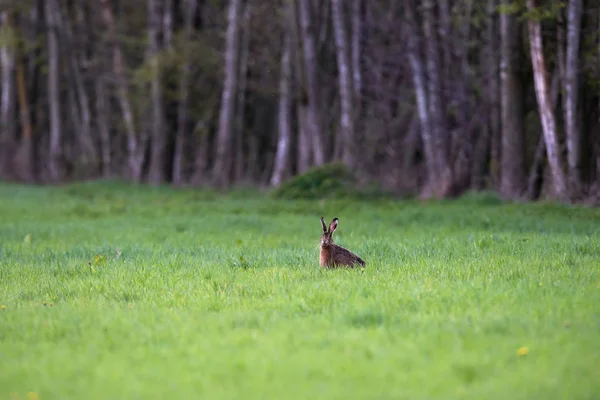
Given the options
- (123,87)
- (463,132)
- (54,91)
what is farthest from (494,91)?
(54,91)

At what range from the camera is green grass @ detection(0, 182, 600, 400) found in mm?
6695

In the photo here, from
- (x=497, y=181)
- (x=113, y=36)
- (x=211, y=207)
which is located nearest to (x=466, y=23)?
(x=497, y=181)

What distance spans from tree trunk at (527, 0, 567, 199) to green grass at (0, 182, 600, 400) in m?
5.67

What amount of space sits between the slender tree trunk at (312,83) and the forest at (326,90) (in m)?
0.07

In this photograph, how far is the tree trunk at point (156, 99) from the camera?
39.1 metres

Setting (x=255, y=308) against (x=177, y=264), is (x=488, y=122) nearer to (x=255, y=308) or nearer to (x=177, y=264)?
(x=177, y=264)

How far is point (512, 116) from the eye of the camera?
24422 mm

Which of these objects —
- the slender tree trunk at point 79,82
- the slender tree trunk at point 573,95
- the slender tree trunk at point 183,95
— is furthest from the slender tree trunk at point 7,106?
the slender tree trunk at point 573,95


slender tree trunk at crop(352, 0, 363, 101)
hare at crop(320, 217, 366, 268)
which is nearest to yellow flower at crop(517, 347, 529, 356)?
hare at crop(320, 217, 366, 268)

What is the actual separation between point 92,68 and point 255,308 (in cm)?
4286

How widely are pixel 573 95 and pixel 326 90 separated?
55.7 feet

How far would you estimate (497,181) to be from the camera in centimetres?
2723

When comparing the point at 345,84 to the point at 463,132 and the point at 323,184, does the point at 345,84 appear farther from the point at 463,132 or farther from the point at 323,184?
the point at 323,184

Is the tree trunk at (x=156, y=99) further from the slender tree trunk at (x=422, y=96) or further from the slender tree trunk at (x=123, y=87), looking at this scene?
the slender tree trunk at (x=422, y=96)
